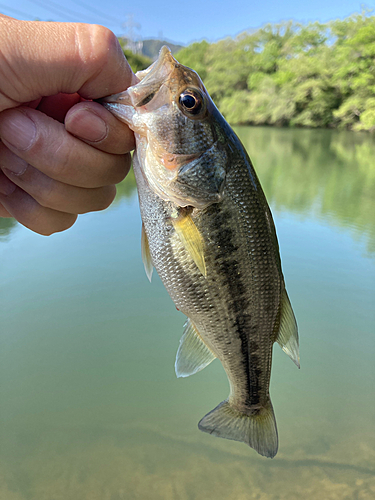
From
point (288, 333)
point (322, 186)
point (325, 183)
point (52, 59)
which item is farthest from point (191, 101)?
point (325, 183)

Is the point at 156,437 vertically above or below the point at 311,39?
below

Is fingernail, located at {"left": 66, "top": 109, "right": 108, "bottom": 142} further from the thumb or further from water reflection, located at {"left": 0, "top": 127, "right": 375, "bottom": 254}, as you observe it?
water reflection, located at {"left": 0, "top": 127, "right": 375, "bottom": 254}

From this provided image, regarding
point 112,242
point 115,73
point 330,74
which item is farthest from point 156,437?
point 330,74

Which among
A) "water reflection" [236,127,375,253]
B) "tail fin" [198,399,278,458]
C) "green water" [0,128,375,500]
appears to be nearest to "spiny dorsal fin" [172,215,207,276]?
"tail fin" [198,399,278,458]

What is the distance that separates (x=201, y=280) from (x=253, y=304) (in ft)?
0.93

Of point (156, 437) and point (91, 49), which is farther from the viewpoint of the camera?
point (156, 437)

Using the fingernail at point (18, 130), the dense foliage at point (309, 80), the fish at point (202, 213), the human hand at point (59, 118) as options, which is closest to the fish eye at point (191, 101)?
the fish at point (202, 213)

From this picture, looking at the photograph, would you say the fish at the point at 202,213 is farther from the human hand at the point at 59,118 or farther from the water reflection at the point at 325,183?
the water reflection at the point at 325,183

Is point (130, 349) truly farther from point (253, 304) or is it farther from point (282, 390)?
point (253, 304)

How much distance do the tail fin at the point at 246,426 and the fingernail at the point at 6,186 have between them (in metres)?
1.58

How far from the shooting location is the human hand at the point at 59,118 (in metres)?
1.28

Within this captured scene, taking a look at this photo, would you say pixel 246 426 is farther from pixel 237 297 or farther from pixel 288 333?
pixel 237 297

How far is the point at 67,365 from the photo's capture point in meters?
4.49

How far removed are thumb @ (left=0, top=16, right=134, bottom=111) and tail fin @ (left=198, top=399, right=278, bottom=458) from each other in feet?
5.61
